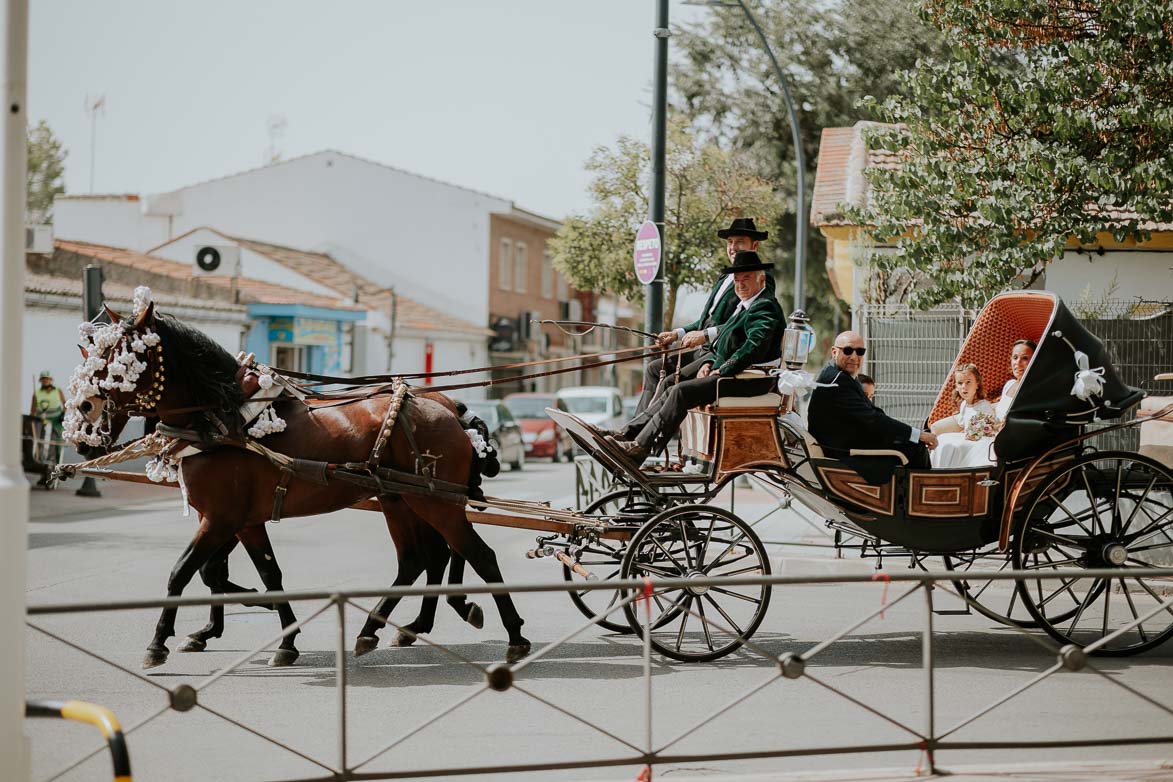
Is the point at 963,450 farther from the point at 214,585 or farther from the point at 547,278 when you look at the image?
the point at 547,278

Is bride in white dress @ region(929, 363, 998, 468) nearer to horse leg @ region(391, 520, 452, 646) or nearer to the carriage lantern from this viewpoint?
the carriage lantern

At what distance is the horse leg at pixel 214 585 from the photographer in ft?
25.9

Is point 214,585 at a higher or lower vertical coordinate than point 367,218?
lower

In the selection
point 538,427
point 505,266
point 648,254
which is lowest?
point 538,427

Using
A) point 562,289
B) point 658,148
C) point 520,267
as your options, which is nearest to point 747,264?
point 658,148

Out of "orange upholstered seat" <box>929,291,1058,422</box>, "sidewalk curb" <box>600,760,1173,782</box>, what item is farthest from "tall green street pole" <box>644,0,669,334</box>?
"sidewalk curb" <box>600,760,1173,782</box>

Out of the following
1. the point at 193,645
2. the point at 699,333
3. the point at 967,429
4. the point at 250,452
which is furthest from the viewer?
the point at 967,429

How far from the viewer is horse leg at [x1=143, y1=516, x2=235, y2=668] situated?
7492 millimetres

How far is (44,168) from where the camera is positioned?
59.1 m

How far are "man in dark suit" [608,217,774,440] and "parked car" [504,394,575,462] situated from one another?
2355 cm

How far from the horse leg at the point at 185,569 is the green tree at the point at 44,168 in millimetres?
56034

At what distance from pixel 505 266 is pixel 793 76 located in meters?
16.5

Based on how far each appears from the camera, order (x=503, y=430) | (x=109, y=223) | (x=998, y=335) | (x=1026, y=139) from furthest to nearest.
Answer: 1. (x=109, y=223)
2. (x=503, y=430)
3. (x=1026, y=139)
4. (x=998, y=335)

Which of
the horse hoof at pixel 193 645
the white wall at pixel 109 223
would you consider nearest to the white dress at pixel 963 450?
the horse hoof at pixel 193 645
